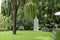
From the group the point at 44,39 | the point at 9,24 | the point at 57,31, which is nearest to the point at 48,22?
the point at 9,24

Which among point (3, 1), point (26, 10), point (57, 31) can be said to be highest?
point (3, 1)

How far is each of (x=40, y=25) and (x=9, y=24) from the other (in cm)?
367

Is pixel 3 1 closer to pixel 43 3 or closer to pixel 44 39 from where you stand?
pixel 43 3

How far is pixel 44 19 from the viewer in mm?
21516

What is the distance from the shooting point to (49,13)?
73.0 feet

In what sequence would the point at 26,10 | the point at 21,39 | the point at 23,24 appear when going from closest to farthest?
1. the point at 21,39
2. the point at 26,10
3. the point at 23,24

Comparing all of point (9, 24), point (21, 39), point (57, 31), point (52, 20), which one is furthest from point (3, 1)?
point (57, 31)

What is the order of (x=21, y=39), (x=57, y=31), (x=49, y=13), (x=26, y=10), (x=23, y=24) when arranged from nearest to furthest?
1. (x=57, y=31)
2. (x=21, y=39)
3. (x=26, y=10)
4. (x=23, y=24)
5. (x=49, y=13)

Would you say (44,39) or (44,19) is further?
(44,19)

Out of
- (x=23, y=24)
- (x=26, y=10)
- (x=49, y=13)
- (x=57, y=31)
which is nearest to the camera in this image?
(x=57, y=31)

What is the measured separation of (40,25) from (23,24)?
2.03m

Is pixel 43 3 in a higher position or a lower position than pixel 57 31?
higher

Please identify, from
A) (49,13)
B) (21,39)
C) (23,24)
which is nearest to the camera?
(21,39)

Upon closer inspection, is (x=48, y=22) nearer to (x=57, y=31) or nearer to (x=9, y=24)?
(x=9, y=24)
